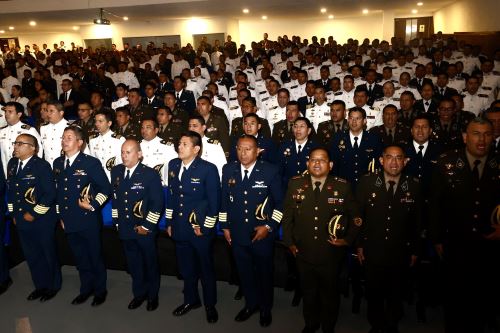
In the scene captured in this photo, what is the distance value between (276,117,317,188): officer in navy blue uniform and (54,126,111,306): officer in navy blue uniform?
192 centimetres

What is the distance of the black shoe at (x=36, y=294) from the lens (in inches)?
172

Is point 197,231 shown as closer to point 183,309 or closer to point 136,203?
point 136,203

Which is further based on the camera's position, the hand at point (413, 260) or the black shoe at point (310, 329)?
the black shoe at point (310, 329)

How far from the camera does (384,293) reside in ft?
11.0

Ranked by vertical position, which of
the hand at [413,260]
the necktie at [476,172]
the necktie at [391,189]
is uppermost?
the necktie at [476,172]

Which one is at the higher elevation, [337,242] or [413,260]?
[337,242]

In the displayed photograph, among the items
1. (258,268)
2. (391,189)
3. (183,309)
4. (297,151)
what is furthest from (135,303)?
(391,189)

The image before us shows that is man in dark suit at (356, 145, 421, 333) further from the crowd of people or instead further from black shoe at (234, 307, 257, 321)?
black shoe at (234, 307, 257, 321)

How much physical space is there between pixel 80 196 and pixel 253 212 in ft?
5.71

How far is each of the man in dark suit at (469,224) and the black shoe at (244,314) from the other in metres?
1.68

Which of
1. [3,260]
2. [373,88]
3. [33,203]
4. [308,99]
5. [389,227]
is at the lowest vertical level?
[3,260]

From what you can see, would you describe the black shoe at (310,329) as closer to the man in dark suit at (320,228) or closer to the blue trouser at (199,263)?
the man in dark suit at (320,228)

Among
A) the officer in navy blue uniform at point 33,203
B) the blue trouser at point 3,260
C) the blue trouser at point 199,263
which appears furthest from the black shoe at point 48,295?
the blue trouser at point 199,263

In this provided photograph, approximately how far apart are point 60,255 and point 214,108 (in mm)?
3849
